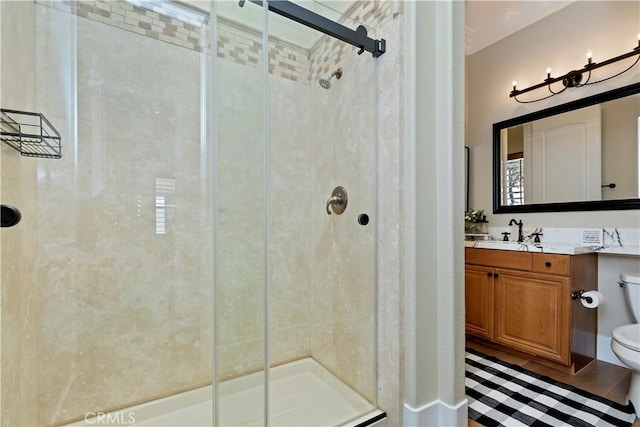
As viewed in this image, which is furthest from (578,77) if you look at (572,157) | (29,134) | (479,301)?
(29,134)

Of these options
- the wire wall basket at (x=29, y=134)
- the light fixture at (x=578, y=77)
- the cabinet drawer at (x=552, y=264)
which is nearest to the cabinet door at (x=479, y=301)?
the cabinet drawer at (x=552, y=264)

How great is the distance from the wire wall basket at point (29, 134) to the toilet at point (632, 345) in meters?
2.71

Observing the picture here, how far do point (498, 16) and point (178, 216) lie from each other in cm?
307

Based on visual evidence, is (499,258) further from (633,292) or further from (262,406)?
(262,406)

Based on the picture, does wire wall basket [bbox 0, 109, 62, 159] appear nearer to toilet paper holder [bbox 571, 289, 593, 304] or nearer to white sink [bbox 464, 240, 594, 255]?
white sink [bbox 464, 240, 594, 255]

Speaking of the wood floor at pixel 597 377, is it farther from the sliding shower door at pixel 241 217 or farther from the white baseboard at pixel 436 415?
the sliding shower door at pixel 241 217

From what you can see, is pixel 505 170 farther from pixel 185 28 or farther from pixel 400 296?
pixel 185 28

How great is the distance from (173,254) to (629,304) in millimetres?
2688

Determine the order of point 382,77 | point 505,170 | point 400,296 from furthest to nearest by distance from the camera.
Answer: point 505,170 < point 382,77 < point 400,296

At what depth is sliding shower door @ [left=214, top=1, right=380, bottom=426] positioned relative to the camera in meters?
1.22

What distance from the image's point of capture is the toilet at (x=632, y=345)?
1.42 m

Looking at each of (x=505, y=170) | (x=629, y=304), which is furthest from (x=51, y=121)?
(x=629, y=304)

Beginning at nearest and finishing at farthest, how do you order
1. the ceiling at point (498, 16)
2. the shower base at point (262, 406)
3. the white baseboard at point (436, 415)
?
the shower base at point (262, 406) → the white baseboard at point (436, 415) → the ceiling at point (498, 16)

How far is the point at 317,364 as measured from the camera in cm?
183
